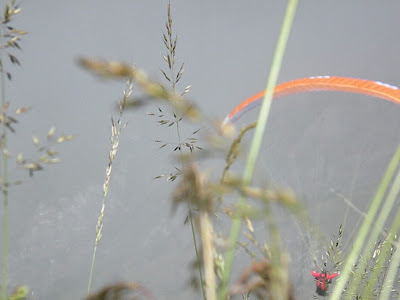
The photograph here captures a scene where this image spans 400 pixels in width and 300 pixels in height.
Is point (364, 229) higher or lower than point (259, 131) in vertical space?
lower

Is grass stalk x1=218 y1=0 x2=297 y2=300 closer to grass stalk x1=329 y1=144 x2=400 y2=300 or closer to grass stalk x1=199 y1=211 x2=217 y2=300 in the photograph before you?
grass stalk x1=199 y1=211 x2=217 y2=300

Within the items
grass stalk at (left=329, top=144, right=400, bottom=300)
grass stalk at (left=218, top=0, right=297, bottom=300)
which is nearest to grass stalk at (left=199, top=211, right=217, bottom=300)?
grass stalk at (left=218, top=0, right=297, bottom=300)

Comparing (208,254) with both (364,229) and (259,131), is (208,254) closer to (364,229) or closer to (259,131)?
(259,131)

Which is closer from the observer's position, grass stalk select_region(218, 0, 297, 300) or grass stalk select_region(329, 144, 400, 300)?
grass stalk select_region(218, 0, 297, 300)

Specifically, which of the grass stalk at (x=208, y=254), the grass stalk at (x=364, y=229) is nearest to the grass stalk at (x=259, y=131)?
the grass stalk at (x=208, y=254)

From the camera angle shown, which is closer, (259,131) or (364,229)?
(259,131)

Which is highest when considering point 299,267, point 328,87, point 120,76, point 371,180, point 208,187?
point 120,76

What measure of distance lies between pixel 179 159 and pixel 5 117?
0.46 m

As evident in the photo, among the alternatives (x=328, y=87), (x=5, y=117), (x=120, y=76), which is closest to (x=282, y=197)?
(x=120, y=76)

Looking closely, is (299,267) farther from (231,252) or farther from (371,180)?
(231,252)

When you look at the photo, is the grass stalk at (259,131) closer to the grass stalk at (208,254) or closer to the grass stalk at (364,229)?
the grass stalk at (208,254)

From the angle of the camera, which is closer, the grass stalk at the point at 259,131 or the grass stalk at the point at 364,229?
the grass stalk at the point at 259,131

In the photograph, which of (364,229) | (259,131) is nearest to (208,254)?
(259,131)

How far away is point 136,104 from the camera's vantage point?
0.81 m
